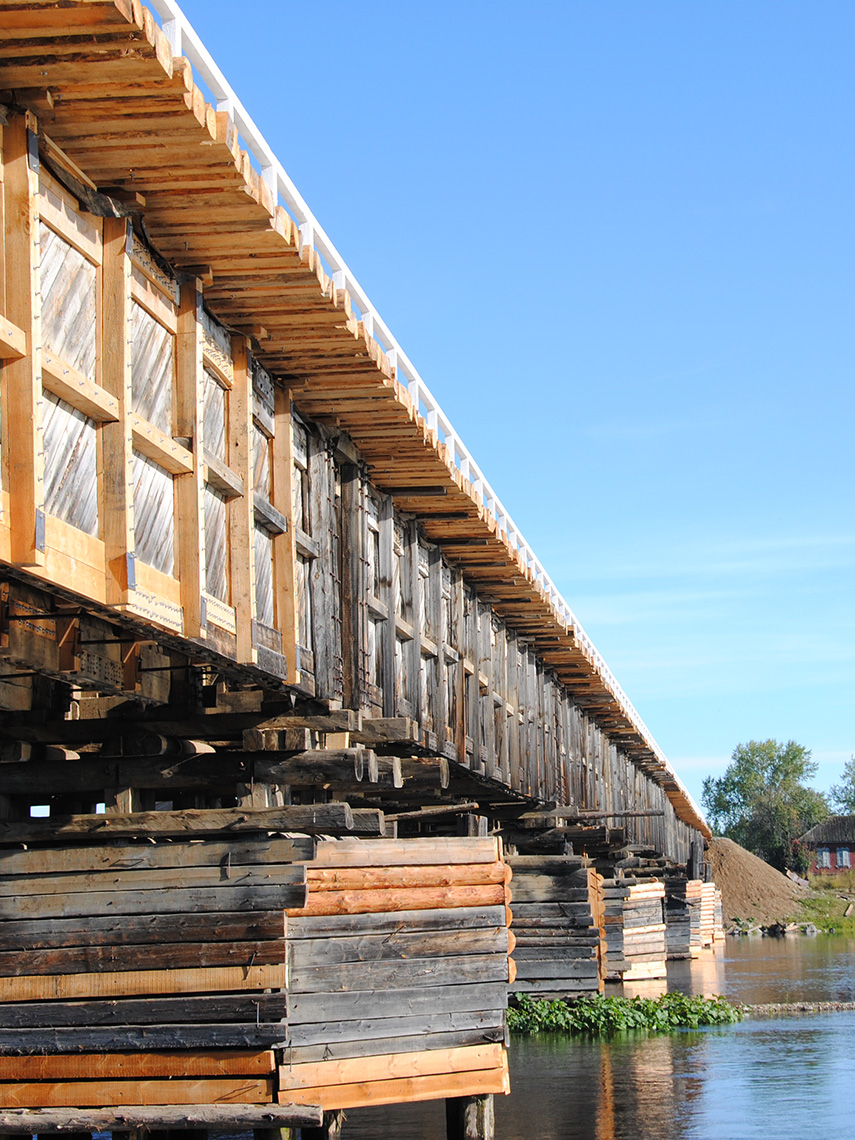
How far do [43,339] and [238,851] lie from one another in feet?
14.4

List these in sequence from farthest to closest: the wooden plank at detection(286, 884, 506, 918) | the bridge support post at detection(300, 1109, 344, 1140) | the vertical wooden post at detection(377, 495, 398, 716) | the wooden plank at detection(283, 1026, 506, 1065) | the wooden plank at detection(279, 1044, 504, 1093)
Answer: the vertical wooden post at detection(377, 495, 398, 716) → the bridge support post at detection(300, 1109, 344, 1140) → the wooden plank at detection(286, 884, 506, 918) → the wooden plank at detection(283, 1026, 506, 1065) → the wooden plank at detection(279, 1044, 504, 1093)

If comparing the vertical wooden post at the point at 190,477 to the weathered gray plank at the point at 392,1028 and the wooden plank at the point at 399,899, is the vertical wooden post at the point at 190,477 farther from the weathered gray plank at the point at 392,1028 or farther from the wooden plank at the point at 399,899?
the weathered gray plank at the point at 392,1028

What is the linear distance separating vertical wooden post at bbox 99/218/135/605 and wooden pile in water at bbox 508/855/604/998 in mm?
17590

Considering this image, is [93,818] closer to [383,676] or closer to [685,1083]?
[383,676]

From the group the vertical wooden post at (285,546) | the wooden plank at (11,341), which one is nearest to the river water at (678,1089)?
the vertical wooden post at (285,546)

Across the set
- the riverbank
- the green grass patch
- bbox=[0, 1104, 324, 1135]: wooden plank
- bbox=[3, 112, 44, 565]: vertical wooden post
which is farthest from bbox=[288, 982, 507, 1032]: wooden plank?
the riverbank

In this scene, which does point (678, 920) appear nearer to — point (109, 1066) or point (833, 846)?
point (109, 1066)

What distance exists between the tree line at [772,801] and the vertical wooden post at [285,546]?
98074 millimetres

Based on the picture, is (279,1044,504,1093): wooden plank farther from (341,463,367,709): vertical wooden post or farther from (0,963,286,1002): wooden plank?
(341,463,367,709): vertical wooden post

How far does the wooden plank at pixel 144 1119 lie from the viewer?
975cm

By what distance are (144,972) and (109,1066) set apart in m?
0.64

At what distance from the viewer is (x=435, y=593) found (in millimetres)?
16531

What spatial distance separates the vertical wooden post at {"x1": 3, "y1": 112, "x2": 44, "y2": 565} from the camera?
22.9 ft

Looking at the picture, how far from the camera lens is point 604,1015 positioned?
78.7 ft
